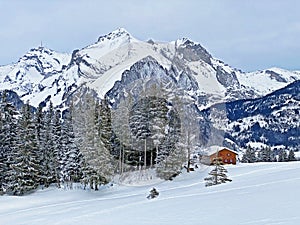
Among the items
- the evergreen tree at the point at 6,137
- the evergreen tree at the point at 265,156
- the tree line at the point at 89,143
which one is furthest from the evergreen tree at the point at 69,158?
the evergreen tree at the point at 265,156

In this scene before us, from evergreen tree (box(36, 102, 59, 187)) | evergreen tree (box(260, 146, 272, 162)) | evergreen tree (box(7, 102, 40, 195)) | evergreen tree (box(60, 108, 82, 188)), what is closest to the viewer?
evergreen tree (box(7, 102, 40, 195))

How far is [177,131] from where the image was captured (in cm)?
4853

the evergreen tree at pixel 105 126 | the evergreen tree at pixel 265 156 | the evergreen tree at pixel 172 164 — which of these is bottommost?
the evergreen tree at pixel 172 164

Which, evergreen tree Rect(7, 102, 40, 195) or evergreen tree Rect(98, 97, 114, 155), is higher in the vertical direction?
evergreen tree Rect(98, 97, 114, 155)

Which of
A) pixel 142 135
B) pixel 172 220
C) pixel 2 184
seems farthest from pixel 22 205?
pixel 172 220

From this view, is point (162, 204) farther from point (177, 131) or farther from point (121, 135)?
point (121, 135)

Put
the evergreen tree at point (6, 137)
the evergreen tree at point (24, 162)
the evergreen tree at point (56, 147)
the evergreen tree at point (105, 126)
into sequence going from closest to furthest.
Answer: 1. the evergreen tree at point (24, 162)
2. the evergreen tree at point (6, 137)
3. the evergreen tree at point (105, 126)
4. the evergreen tree at point (56, 147)

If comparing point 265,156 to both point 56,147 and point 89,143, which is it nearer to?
point 56,147

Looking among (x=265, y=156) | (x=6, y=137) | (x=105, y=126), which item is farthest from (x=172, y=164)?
(x=265, y=156)

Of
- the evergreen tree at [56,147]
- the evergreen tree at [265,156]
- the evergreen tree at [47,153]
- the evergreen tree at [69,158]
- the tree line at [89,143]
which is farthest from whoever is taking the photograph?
the evergreen tree at [265,156]

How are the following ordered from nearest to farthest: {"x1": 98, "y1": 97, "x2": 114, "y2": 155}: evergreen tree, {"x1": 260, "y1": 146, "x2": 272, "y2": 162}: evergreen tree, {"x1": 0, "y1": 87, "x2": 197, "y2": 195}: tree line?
{"x1": 0, "y1": 87, "x2": 197, "y2": 195}: tree line → {"x1": 98, "y1": 97, "x2": 114, "y2": 155}: evergreen tree → {"x1": 260, "y1": 146, "x2": 272, "y2": 162}: evergreen tree

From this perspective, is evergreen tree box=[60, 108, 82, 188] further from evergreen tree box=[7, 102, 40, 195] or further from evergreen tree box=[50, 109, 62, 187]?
evergreen tree box=[7, 102, 40, 195]

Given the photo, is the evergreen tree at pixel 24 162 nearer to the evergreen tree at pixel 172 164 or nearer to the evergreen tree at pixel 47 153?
the evergreen tree at pixel 47 153

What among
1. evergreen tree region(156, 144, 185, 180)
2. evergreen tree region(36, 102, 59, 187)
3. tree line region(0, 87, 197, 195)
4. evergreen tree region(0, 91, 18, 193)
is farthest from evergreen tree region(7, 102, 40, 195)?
evergreen tree region(156, 144, 185, 180)
